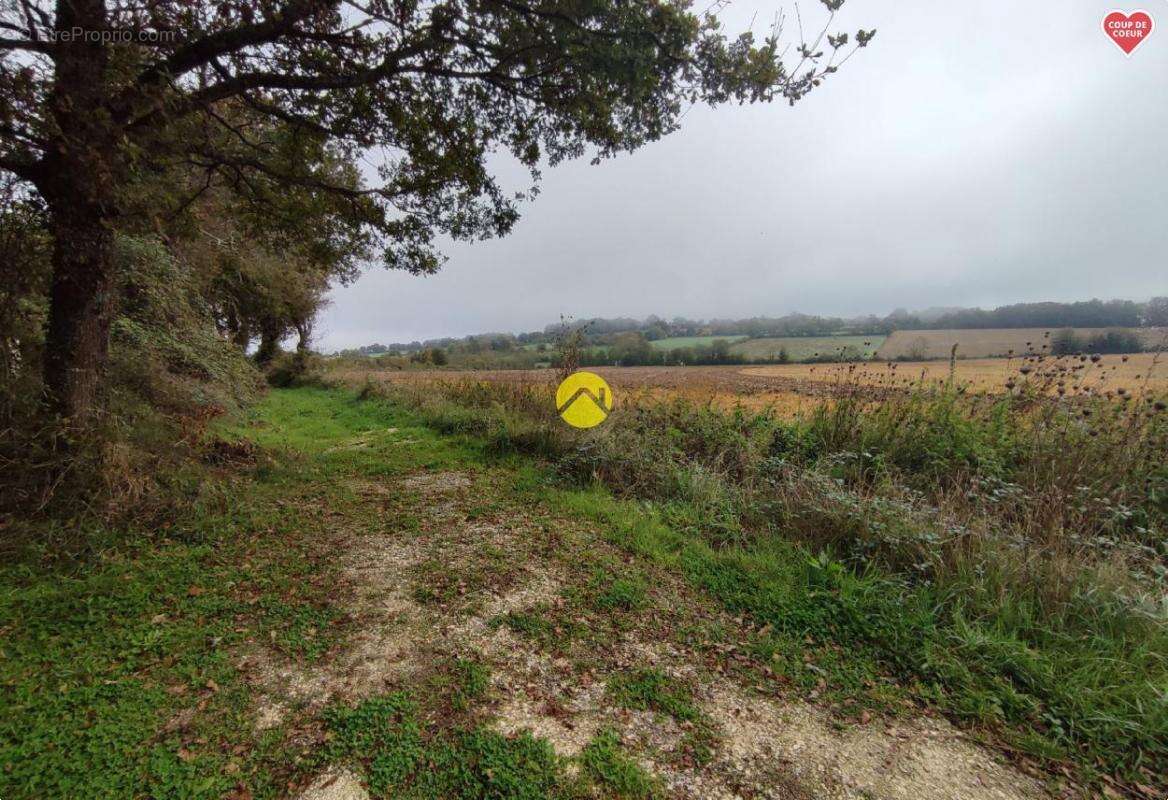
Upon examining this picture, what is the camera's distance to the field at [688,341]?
2320 cm

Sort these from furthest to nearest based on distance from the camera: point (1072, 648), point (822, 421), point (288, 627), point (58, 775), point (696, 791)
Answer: point (822, 421) < point (288, 627) < point (1072, 648) < point (696, 791) < point (58, 775)

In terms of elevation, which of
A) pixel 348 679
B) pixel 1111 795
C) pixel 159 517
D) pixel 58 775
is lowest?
pixel 1111 795

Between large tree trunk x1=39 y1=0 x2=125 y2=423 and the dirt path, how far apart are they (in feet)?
10.3

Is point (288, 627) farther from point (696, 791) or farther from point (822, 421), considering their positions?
point (822, 421)

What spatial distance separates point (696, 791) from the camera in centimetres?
201

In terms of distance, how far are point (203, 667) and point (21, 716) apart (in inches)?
26.8

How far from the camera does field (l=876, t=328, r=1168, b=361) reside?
19.4 feet

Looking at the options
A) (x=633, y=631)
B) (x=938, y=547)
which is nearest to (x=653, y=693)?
(x=633, y=631)

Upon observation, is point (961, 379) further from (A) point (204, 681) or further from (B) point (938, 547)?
(A) point (204, 681)

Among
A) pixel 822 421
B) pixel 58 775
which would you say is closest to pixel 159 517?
pixel 58 775

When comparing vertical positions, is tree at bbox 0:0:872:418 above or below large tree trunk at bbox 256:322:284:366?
above

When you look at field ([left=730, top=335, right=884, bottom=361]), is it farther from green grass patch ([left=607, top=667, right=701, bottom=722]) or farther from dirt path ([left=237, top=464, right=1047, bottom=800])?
green grass patch ([left=607, top=667, right=701, bottom=722])

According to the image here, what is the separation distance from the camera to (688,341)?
25031mm

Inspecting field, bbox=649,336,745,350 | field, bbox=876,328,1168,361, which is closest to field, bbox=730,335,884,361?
field, bbox=649,336,745,350
